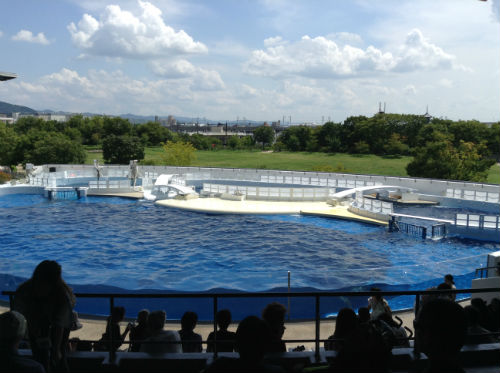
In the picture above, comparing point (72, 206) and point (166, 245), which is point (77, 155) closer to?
point (72, 206)

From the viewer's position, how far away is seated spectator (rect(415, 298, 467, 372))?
260cm

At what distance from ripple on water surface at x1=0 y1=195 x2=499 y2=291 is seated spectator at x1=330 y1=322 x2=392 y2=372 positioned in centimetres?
867

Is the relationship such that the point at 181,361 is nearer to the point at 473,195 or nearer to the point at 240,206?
the point at 240,206

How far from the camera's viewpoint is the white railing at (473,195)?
29484mm

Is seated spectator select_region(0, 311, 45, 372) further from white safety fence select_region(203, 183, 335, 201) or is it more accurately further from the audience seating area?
white safety fence select_region(203, 183, 335, 201)

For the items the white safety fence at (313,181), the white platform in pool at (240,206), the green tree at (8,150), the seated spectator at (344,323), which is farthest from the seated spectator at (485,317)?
the green tree at (8,150)

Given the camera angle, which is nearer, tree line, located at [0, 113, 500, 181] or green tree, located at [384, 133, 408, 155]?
tree line, located at [0, 113, 500, 181]

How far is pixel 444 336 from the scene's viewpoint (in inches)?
103

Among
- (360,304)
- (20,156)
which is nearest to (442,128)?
(20,156)

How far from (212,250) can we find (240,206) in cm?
867

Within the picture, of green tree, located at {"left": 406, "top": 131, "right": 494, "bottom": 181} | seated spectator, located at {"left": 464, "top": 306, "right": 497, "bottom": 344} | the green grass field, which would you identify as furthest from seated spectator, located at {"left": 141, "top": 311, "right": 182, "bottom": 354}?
the green grass field

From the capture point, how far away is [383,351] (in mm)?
2586

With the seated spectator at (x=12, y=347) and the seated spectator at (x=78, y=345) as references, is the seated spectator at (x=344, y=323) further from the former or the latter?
the seated spectator at (x=12, y=347)

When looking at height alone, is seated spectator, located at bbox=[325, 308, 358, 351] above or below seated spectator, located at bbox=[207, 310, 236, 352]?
above
